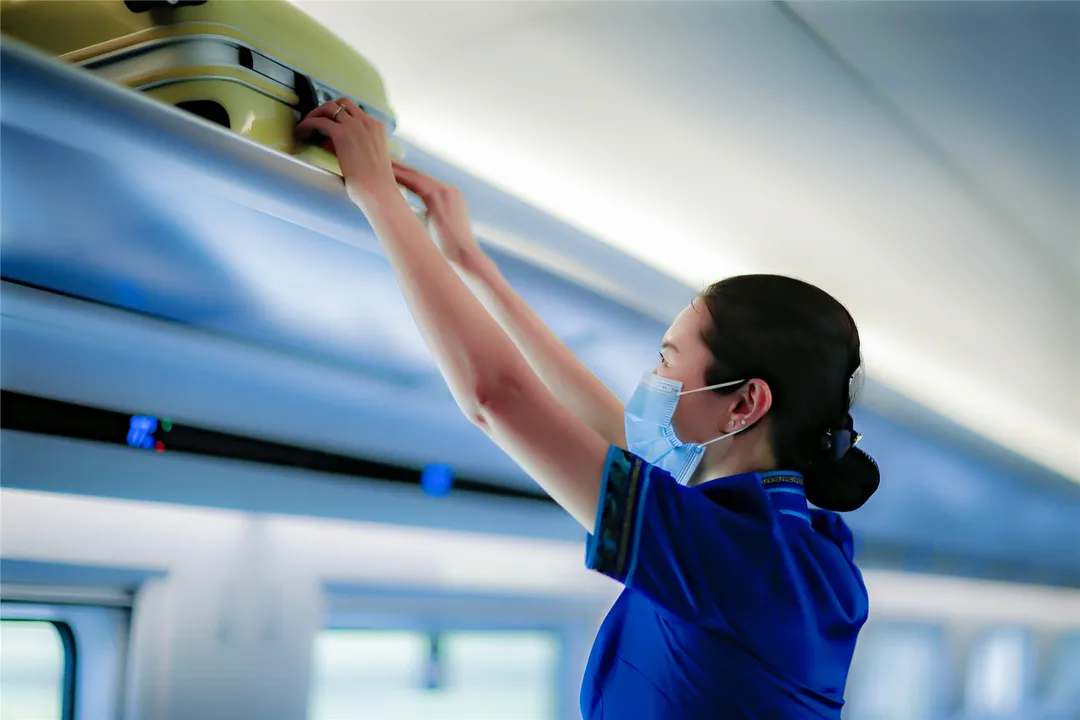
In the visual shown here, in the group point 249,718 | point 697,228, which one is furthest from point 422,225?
point 697,228

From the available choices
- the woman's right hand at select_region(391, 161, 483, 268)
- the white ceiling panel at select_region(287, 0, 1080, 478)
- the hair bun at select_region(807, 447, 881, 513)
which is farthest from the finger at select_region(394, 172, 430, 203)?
the hair bun at select_region(807, 447, 881, 513)

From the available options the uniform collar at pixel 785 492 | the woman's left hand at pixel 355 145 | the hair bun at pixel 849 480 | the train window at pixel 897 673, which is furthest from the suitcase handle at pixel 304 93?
the train window at pixel 897 673

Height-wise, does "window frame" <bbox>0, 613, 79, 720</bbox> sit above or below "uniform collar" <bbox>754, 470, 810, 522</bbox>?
below

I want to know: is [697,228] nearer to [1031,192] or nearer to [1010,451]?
[1031,192]

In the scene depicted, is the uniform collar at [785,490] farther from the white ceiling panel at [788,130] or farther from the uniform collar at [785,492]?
the white ceiling panel at [788,130]

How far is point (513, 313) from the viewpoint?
1817 millimetres

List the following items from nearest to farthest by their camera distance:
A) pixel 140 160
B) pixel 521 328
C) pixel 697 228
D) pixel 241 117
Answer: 1. pixel 140 160
2. pixel 241 117
3. pixel 521 328
4. pixel 697 228

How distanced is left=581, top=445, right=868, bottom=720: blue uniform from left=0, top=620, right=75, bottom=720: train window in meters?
1.02

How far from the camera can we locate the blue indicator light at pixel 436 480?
104 inches

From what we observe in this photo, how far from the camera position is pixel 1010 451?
124 inches

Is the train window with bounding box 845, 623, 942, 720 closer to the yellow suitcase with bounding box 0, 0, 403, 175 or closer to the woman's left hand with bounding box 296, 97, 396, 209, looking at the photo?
the woman's left hand with bounding box 296, 97, 396, 209

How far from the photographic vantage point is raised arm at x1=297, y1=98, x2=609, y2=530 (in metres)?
1.43

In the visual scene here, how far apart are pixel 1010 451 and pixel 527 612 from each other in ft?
5.03

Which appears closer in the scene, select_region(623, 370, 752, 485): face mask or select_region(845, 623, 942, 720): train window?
select_region(623, 370, 752, 485): face mask
